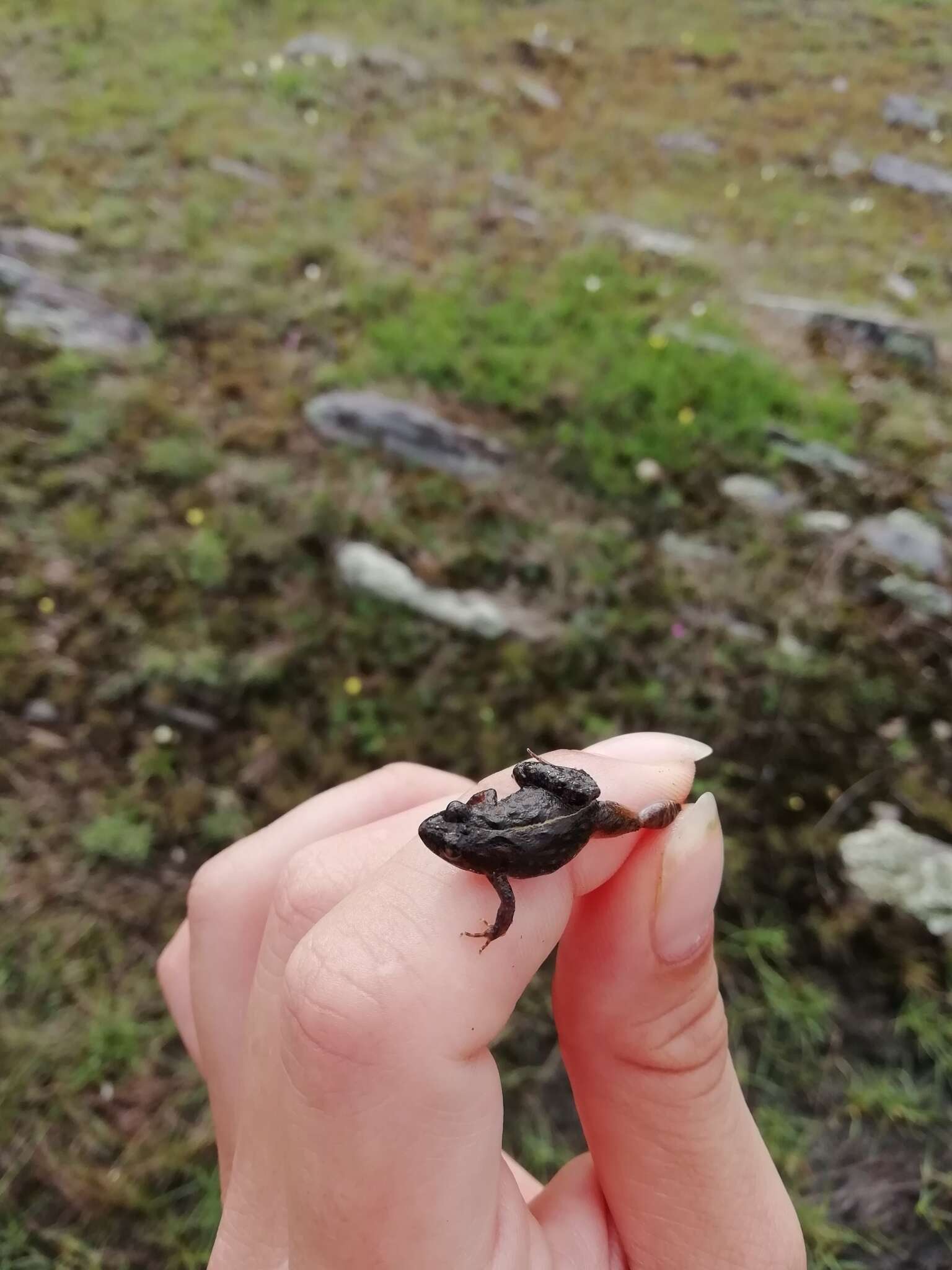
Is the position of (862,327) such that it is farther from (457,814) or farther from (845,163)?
(457,814)

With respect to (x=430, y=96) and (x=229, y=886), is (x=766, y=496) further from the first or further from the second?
(x=430, y=96)

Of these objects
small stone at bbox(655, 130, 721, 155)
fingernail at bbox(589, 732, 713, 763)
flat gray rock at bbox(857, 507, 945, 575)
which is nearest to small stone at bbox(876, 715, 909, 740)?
flat gray rock at bbox(857, 507, 945, 575)

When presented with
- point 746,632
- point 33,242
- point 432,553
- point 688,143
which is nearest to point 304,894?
point 432,553

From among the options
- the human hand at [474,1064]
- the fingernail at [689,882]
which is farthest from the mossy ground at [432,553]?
the fingernail at [689,882]

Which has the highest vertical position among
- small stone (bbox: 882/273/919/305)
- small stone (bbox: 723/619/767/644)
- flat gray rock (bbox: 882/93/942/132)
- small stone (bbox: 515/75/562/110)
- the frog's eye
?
flat gray rock (bbox: 882/93/942/132)

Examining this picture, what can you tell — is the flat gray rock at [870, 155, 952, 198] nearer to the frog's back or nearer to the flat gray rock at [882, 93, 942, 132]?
the flat gray rock at [882, 93, 942, 132]

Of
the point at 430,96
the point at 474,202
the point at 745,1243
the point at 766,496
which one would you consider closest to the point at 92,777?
the point at 745,1243
